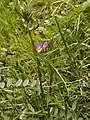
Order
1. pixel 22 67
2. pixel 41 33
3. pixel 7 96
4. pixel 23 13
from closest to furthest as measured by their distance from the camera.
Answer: pixel 23 13
pixel 7 96
pixel 22 67
pixel 41 33

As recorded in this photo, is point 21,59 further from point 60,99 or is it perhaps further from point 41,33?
point 60,99

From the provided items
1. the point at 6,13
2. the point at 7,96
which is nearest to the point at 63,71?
the point at 7,96

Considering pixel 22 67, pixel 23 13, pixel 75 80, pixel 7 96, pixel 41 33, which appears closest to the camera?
pixel 23 13

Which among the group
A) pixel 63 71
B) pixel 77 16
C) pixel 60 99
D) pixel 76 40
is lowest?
pixel 60 99

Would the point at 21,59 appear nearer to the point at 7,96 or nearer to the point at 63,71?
the point at 63,71

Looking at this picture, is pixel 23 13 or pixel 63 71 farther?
pixel 63 71

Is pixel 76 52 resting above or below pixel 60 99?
above
